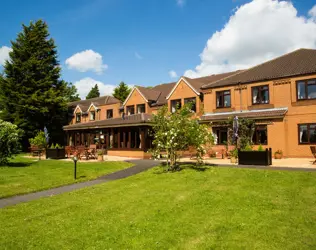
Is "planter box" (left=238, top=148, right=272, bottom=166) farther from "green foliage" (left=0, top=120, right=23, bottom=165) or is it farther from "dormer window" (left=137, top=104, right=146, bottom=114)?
"dormer window" (left=137, top=104, right=146, bottom=114)

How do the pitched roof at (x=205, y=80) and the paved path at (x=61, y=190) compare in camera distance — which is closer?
the paved path at (x=61, y=190)

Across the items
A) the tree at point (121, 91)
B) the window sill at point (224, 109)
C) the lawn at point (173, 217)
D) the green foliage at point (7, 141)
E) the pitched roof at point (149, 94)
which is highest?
the tree at point (121, 91)

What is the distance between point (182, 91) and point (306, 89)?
1352cm

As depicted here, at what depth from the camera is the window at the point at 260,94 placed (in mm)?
25250

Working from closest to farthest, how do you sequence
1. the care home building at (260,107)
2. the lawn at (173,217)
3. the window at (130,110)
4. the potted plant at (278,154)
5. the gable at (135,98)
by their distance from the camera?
the lawn at (173,217) → the potted plant at (278,154) → the care home building at (260,107) → the gable at (135,98) → the window at (130,110)

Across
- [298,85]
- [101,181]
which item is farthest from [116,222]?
[298,85]

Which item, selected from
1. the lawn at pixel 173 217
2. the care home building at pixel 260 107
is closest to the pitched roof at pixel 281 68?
the care home building at pixel 260 107

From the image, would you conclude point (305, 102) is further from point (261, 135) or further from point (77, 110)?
point (77, 110)

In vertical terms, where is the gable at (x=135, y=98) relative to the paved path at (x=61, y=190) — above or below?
above

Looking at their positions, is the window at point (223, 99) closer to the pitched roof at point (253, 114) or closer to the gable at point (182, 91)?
the pitched roof at point (253, 114)

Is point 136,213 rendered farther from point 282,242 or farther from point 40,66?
point 40,66

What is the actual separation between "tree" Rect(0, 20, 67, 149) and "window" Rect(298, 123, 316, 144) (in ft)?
113

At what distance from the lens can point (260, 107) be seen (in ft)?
83.3

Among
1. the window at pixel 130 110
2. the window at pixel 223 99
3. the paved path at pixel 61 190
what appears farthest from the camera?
the window at pixel 130 110
